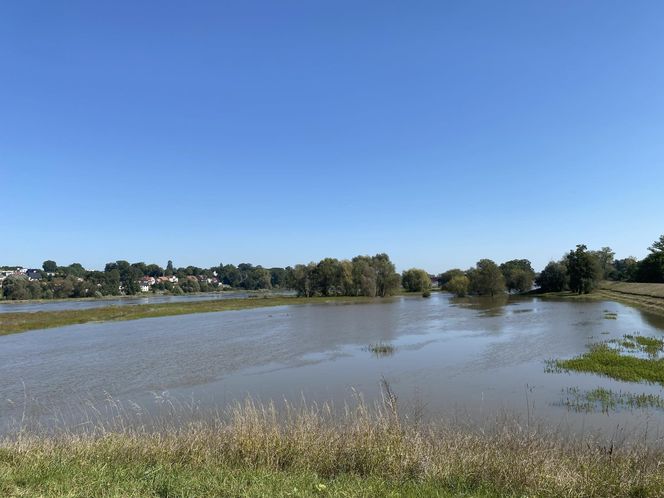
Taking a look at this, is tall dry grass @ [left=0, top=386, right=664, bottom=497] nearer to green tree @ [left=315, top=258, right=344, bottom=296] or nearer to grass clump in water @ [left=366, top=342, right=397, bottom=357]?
grass clump in water @ [left=366, top=342, right=397, bottom=357]

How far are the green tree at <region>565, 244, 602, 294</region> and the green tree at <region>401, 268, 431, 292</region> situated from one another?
3958cm

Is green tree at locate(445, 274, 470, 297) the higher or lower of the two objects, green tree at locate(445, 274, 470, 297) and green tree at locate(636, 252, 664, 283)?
the lower

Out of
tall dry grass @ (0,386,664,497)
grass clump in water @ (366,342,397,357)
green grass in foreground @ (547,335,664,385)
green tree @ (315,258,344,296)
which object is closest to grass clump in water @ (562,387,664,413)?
green grass in foreground @ (547,335,664,385)

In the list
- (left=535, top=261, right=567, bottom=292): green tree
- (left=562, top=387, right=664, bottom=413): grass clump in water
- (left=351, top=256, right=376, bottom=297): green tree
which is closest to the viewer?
(left=562, top=387, right=664, bottom=413): grass clump in water

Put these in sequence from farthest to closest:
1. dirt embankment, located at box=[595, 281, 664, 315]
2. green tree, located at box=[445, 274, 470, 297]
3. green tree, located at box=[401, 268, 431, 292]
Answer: green tree, located at box=[401, 268, 431, 292] → green tree, located at box=[445, 274, 470, 297] → dirt embankment, located at box=[595, 281, 664, 315]

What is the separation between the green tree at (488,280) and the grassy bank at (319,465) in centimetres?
9001

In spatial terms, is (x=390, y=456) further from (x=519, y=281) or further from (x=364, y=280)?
(x=519, y=281)

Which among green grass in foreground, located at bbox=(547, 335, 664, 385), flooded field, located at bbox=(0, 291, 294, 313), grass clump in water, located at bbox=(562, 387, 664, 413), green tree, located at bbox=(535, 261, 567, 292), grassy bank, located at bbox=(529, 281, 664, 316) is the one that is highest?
green tree, located at bbox=(535, 261, 567, 292)

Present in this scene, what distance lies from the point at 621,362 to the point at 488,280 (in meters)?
78.5

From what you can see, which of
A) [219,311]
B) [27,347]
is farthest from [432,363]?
[219,311]

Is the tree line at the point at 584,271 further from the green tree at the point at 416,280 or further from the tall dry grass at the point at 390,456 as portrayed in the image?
the tall dry grass at the point at 390,456

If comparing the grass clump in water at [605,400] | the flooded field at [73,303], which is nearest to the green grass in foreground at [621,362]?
the grass clump in water at [605,400]

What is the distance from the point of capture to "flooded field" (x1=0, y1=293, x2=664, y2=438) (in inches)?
543

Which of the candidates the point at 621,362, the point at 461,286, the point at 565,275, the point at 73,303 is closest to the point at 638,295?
the point at 565,275
